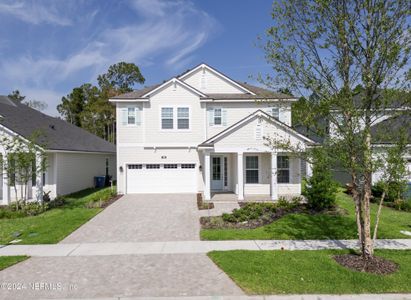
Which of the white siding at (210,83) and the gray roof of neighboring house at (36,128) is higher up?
the white siding at (210,83)

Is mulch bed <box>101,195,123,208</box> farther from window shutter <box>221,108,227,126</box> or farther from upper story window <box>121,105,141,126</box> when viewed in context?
window shutter <box>221,108,227,126</box>

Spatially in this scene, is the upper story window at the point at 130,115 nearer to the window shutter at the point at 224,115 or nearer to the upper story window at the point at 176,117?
the upper story window at the point at 176,117

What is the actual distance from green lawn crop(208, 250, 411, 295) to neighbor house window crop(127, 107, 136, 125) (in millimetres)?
12694

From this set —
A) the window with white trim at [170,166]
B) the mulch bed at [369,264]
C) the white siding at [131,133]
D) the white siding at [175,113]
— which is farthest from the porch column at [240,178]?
the mulch bed at [369,264]

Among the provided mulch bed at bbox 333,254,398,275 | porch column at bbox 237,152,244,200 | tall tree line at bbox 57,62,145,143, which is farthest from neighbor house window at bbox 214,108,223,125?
tall tree line at bbox 57,62,145,143

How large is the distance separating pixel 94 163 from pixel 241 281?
19442 millimetres

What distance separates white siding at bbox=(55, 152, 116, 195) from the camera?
17125 mm

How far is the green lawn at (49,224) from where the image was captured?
941 centimetres

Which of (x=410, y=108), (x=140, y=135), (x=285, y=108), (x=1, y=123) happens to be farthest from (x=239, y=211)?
(x=1, y=123)

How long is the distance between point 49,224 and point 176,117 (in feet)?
32.2

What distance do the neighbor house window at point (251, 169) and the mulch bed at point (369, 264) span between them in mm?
9813

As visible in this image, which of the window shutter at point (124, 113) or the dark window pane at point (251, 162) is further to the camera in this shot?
the window shutter at point (124, 113)

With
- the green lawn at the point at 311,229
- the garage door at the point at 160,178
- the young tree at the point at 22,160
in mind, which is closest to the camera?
the green lawn at the point at 311,229

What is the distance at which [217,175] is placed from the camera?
18.2 metres
